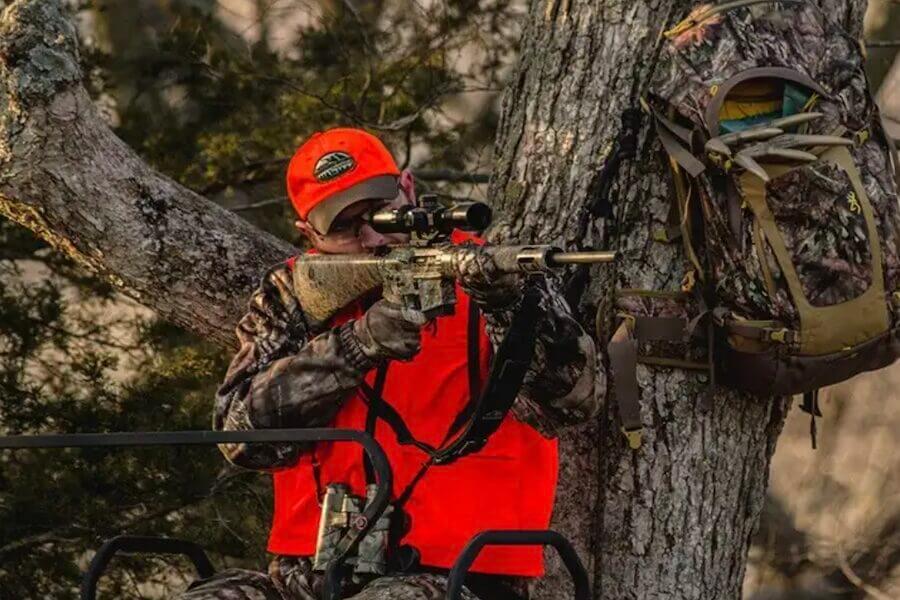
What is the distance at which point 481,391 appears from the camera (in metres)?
4.65

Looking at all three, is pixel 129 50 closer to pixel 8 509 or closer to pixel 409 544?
pixel 8 509

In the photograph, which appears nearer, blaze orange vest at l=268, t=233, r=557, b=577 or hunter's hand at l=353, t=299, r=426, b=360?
hunter's hand at l=353, t=299, r=426, b=360

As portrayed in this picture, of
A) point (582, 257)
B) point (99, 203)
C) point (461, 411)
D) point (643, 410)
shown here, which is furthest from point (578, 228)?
point (99, 203)

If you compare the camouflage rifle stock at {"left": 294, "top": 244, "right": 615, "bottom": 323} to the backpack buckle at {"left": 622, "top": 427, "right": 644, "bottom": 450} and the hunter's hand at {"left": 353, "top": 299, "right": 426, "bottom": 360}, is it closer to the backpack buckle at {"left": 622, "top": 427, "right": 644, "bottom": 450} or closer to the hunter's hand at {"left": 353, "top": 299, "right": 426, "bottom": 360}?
the hunter's hand at {"left": 353, "top": 299, "right": 426, "bottom": 360}

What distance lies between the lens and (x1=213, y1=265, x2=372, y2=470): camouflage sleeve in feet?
15.4

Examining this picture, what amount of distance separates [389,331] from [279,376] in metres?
0.46

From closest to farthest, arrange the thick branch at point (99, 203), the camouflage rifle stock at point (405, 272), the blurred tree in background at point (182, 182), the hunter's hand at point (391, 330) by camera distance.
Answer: the camouflage rifle stock at point (405, 272) < the hunter's hand at point (391, 330) < the thick branch at point (99, 203) < the blurred tree in background at point (182, 182)

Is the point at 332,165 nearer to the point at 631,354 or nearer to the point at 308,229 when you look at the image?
the point at 308,229

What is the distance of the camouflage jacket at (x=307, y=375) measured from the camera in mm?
4555

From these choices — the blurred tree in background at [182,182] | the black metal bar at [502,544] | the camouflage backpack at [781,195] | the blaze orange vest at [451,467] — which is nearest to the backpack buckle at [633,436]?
the camouflage backpack at [781,195]

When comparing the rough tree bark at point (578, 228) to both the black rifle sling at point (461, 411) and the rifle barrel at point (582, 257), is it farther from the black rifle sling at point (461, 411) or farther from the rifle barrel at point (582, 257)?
the rifle barrel at point (582, 257)

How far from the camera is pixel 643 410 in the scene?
16.8 feet

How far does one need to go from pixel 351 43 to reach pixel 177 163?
0.99 m

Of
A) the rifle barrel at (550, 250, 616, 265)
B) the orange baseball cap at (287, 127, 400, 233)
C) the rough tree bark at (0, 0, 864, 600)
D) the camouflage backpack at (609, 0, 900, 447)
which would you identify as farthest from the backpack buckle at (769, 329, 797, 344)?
the orange baseball cap at (287, 127, 400, 233)
